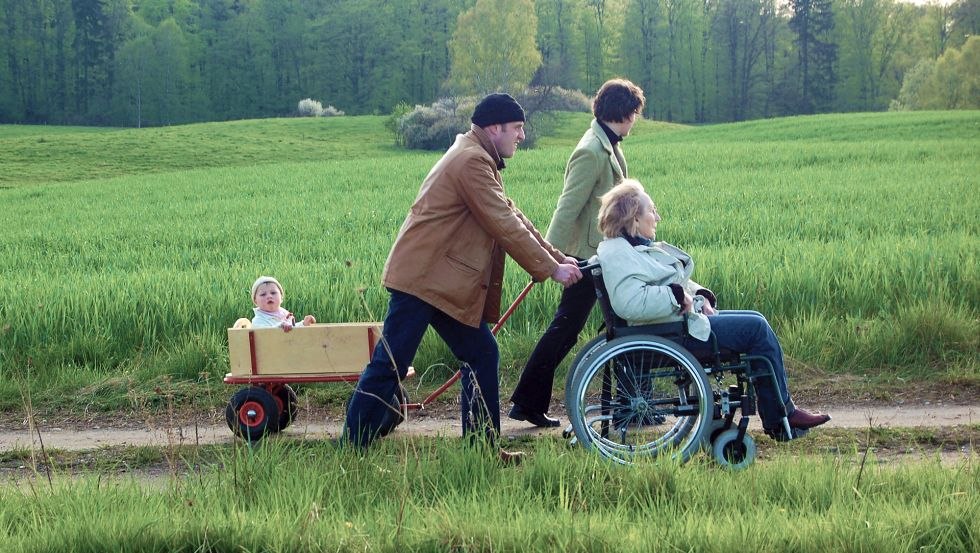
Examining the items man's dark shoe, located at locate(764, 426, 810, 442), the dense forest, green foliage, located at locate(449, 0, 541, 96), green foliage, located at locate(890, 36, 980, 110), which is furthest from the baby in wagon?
green foliage, located at locate(890, 36, 980, 110)

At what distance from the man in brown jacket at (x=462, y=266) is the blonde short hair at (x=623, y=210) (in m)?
0.31

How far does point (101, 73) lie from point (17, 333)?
8745cm

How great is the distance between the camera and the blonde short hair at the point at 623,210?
5.08 metres

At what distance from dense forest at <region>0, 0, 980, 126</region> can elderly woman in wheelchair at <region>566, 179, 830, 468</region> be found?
245ft

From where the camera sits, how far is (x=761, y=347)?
496 centimetres

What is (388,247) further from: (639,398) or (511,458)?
(511,458)

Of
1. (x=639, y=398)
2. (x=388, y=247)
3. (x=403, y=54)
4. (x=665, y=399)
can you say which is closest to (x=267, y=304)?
(x=639, y=398)

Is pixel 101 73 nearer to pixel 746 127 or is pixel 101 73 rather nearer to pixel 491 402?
pixel 746 127

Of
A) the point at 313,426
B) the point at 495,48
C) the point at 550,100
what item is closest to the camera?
the point at 313,426

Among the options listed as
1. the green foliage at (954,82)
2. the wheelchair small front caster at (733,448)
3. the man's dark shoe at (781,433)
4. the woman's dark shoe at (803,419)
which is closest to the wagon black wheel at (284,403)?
the wheelchair small front caster at (733,448)

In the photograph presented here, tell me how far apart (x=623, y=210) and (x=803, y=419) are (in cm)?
145

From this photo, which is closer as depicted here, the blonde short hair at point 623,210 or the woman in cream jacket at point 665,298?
the woman in cream jacket at point 665,298

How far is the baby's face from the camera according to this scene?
20.6 feet

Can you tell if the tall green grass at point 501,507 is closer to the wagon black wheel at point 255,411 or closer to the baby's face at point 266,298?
the wagon black wheel at point 255,411
